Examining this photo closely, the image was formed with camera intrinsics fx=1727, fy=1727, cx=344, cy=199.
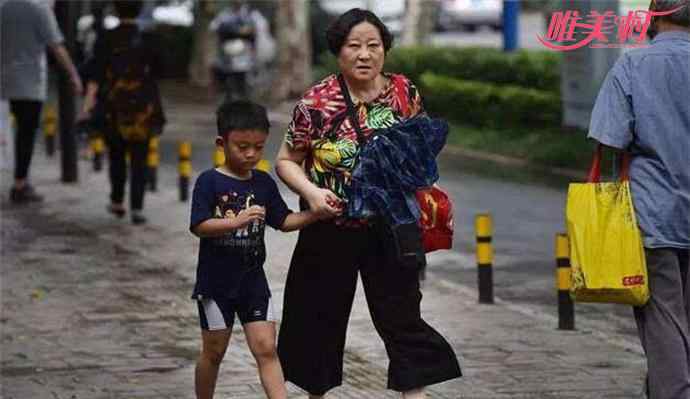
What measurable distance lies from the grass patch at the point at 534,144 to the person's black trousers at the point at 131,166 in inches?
241

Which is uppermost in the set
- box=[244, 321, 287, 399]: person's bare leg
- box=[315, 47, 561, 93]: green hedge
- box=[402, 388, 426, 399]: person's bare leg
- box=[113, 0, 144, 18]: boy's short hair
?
box=[113, 0, 144, 18]: boy's short hair

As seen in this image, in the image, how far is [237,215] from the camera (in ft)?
21.6

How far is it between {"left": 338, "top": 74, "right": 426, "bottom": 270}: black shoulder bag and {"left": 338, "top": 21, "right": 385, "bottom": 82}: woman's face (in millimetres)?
93

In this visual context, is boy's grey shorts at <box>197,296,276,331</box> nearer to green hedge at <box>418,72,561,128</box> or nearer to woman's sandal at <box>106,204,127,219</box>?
woman's sandal at <box>106,204,127,219</box>

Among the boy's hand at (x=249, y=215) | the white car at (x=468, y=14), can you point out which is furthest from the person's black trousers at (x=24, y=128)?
the white car at (x=468, y=14)

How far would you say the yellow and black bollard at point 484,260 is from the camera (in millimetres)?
10508

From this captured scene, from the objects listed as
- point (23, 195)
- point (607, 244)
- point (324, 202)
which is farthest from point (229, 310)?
point (23, 195)

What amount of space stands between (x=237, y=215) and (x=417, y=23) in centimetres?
2270

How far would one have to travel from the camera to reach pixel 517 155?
67.6ft

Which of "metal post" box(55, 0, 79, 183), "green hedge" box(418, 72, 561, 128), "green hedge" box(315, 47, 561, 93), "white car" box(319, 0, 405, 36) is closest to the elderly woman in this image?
"metal post" box(55, 0, 79, 183)

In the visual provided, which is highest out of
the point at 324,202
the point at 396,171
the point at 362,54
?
the point at 362,54

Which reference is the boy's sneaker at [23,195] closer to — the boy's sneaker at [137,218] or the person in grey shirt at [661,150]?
the boy's sneaker at [137,218]

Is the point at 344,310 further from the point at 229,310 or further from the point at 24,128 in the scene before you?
the point at 24,128

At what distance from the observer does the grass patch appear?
19.6 metres
